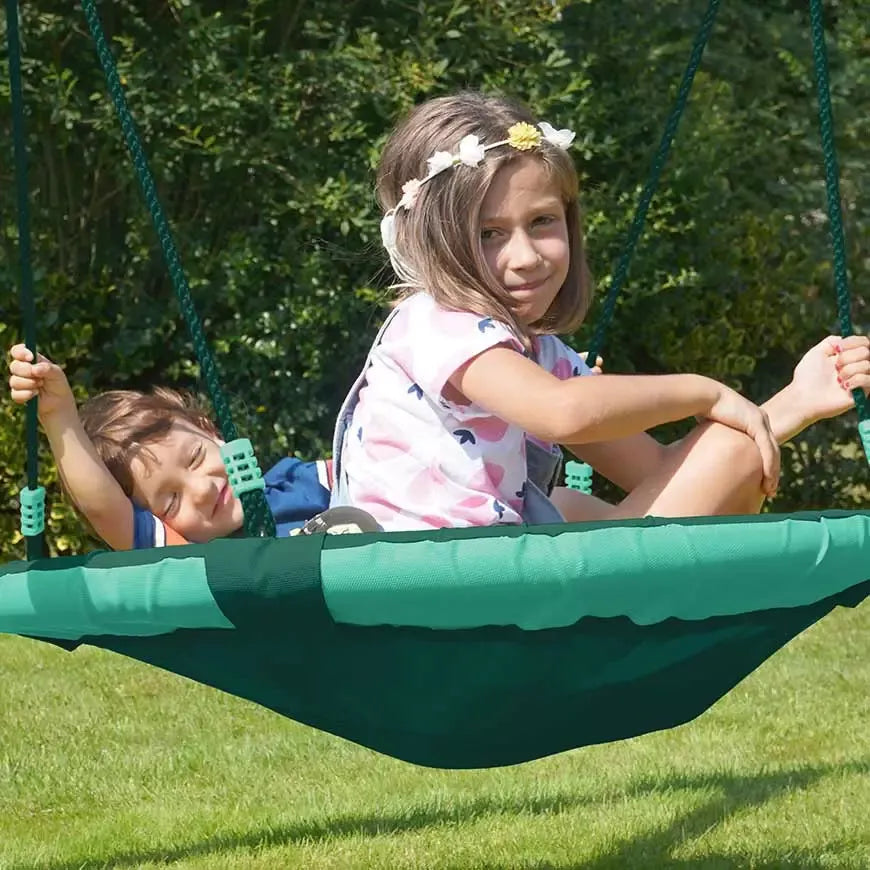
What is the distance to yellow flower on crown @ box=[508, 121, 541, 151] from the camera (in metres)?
2.39

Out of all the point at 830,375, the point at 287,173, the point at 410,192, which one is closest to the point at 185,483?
the point at 410,192

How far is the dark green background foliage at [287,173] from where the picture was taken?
5.69 m

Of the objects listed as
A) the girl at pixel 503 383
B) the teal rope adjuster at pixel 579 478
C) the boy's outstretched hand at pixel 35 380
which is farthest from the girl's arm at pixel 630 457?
the boy's outstretched hand at pixel 35 380

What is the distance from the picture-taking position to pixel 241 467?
206cm

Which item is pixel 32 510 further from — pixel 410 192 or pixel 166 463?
pixel 410 192

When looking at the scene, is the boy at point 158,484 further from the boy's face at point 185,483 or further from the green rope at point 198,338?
the green rope at point 198,338

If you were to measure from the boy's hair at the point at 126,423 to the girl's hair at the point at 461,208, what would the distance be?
477 mm

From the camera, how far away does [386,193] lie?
2.58 m

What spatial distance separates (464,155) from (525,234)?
152mm

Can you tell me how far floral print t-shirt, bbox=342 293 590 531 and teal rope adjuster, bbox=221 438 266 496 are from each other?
1.10ft

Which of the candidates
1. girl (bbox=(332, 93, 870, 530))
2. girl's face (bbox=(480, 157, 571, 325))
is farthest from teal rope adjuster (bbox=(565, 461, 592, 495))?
girl's face (bbox=(480, 157, 571, 325))

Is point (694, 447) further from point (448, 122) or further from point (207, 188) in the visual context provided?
point (207, 188)

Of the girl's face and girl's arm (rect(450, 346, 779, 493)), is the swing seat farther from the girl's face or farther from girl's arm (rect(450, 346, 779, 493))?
the girl's face

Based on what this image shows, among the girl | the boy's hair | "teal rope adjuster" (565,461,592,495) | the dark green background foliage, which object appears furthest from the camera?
the dark green background foliage
